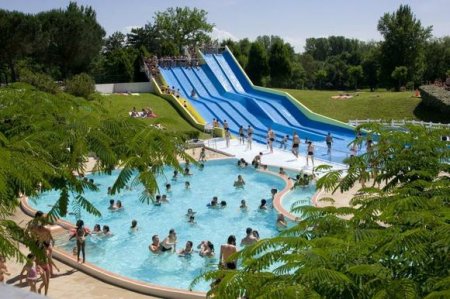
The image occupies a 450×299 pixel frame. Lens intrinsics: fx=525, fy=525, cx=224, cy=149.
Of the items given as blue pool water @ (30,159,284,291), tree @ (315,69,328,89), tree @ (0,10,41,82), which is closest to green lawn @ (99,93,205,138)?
blue pool water @ (30,159,284,291)

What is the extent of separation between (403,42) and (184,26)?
97.2 ft

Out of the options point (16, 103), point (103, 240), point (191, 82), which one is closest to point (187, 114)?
point (191, 82)

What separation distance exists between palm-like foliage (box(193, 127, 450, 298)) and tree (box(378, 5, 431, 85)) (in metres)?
48.2

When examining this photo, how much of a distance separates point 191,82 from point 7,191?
36.9 metres

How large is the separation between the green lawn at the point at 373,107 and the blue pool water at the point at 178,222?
1372 cm

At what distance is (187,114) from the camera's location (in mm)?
34906

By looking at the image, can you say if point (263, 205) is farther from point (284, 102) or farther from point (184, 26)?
point (184, 26)

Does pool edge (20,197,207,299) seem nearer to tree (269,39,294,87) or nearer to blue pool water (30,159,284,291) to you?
blue pool water (30,159,284,291)

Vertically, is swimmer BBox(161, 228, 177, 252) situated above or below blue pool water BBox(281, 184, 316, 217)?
below

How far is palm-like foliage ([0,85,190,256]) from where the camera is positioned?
678 centimetres

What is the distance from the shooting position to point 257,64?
56.5 meters

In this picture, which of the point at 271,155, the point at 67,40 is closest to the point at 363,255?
the point at 271,155

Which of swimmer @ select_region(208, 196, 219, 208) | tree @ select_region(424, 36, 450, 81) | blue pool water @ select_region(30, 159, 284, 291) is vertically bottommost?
blue pool water @ select_region(30, 159, 284, 291)

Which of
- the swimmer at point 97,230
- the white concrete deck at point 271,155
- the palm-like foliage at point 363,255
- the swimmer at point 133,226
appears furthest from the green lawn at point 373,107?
the palm-like foliage at point 363,255
